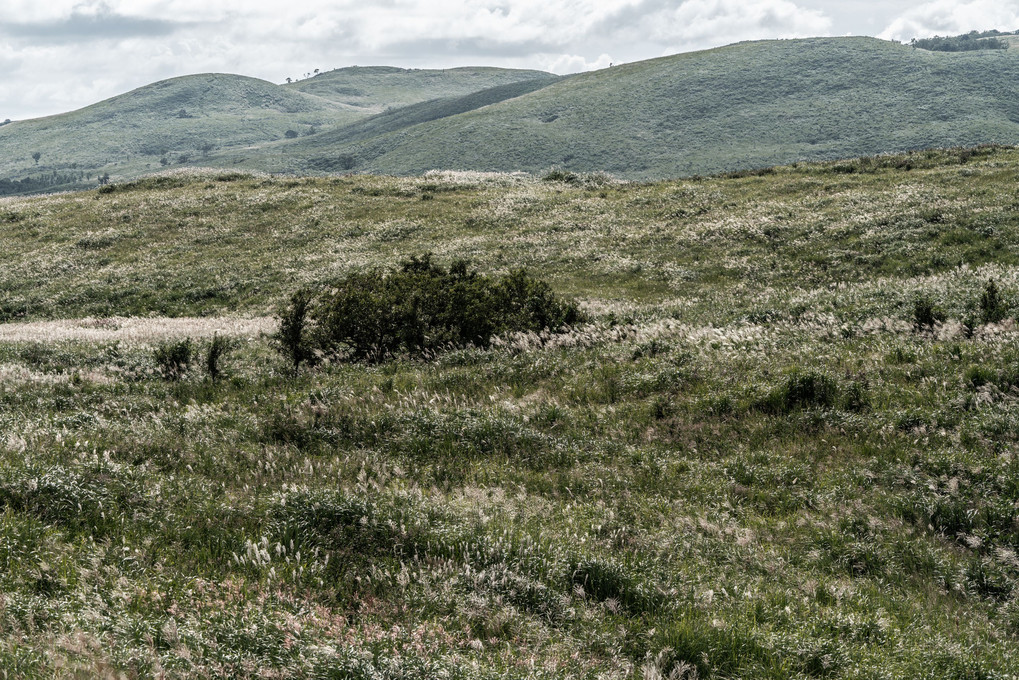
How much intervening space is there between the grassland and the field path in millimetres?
496

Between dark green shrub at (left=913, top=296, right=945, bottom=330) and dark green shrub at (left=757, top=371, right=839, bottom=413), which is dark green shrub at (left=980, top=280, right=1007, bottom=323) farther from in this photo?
dark green shrub at (left=757, top=371, right=839, bottom=413)

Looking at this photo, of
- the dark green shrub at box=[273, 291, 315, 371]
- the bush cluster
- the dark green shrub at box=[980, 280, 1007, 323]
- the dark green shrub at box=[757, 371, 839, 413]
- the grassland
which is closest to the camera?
the grassland

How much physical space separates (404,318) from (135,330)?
10.9 m

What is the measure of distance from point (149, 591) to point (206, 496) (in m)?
1.88

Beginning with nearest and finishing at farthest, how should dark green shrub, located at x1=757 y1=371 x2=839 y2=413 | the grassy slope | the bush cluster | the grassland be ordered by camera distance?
1. the grassland
2. dark green shrub, located at x1=757 y1=371 x2=839 y2=413
3. the bush cluster
4. the grassy slope

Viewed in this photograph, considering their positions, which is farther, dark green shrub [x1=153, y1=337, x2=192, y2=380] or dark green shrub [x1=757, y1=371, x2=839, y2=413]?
dark green shrub [x1=153, y1=337, x2=192, y2=380]

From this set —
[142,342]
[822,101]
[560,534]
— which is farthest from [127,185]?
[822,101]

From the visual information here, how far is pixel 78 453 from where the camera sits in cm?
682

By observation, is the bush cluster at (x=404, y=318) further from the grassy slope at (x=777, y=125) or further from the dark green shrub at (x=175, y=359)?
the grassy slope at (x=777, y=125)

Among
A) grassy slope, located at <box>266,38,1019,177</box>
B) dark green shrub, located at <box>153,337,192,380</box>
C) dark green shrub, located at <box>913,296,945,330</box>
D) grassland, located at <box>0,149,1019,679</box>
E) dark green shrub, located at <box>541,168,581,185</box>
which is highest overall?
grassy slope, located at <box>266,38,1019,177</box>

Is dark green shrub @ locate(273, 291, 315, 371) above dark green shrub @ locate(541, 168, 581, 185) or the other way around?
the other way around

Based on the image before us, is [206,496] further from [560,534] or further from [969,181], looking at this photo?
[969,181]

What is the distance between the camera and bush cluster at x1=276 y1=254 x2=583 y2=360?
13023 mm

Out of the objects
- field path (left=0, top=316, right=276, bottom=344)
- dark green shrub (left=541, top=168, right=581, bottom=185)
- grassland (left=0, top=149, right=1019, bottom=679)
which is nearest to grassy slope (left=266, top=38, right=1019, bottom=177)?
dark green shrub (left=541, top=168, right=581, bottom=185)
